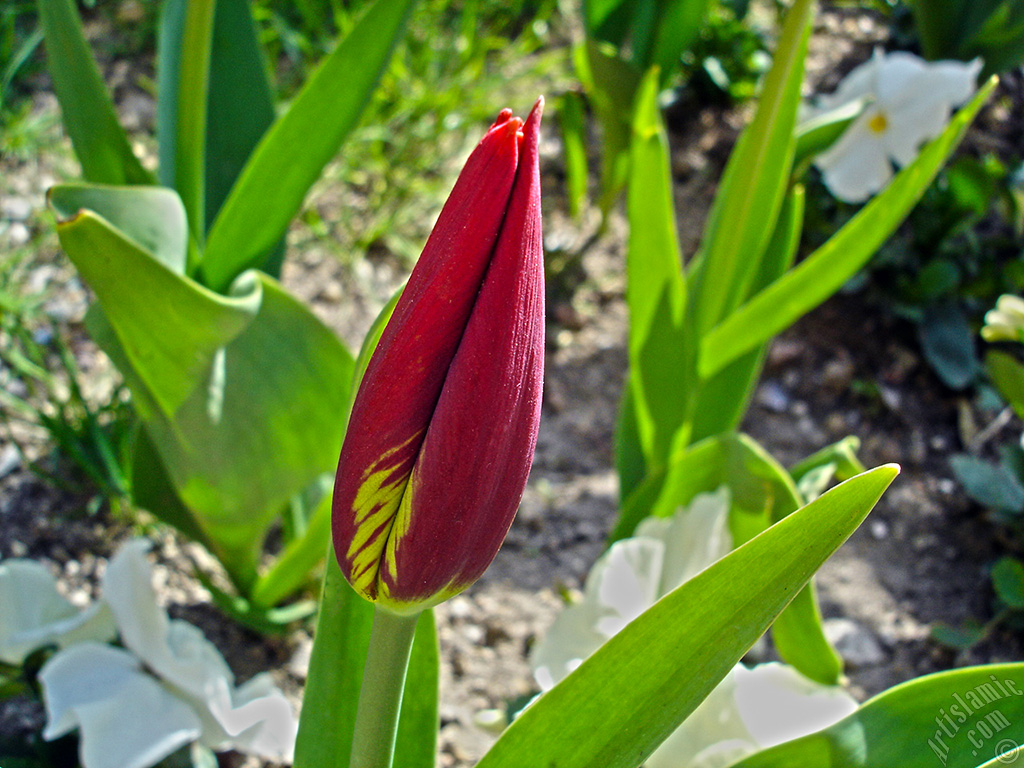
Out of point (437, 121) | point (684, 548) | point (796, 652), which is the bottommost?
point (796, 652)

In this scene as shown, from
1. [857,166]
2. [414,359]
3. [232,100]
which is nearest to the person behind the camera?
[414,359]

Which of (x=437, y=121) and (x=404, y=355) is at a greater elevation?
(x=404, y=355)

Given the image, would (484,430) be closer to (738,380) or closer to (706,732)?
(706,732)

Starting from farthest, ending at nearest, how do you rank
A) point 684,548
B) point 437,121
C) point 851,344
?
point 437,121, point 851,344, point 684,548

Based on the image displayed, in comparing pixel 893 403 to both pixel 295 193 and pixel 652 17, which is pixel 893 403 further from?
pixel 295 193

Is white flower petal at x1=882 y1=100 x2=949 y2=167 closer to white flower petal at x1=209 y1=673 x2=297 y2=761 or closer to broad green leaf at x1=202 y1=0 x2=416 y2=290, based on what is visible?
broad green leaf at x1=202 y1=0 x2=416 y2=290

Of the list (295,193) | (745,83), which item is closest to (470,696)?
(295,193)

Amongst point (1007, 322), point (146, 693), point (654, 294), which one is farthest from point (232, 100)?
point (1007, 322)

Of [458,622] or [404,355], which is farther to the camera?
[458,622]
